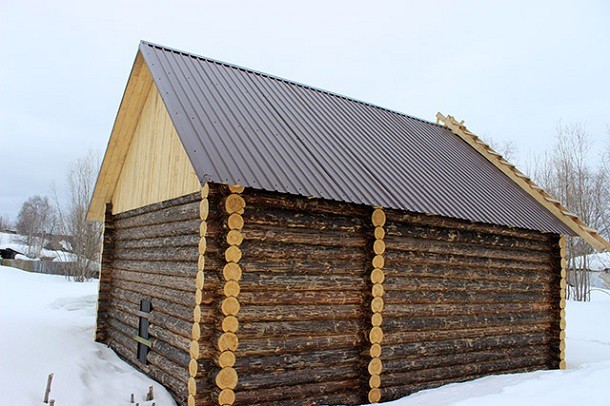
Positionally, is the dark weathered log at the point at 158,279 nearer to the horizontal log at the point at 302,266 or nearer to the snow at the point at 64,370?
the horizontal log at the point at 302,266

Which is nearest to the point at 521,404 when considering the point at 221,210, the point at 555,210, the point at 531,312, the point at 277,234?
the point at 277,234

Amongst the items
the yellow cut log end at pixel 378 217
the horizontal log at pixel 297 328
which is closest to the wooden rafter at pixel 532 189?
the yellow cut log end at pixel 378 217

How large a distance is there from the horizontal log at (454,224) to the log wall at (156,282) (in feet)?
11.2

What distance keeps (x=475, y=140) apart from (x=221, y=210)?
9578 millimetres

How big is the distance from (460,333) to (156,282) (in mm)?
5687

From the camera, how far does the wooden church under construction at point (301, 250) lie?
688 cm

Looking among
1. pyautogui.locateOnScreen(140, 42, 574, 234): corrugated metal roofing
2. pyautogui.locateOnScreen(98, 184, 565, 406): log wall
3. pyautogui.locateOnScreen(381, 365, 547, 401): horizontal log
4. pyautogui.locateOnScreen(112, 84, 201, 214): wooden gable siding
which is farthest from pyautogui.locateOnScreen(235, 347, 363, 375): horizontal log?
pyautogui.locateOnScreen(112, 84, 201, 214): wooden gable siding

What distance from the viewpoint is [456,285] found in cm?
948

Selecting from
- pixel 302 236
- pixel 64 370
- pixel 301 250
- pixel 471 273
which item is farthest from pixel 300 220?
pixel 64 370

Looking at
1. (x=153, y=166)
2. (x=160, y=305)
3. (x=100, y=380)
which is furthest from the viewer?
(x=153, y=166)

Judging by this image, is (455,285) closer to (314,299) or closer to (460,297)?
(460,297)

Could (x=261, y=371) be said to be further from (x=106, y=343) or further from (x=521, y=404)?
(x=106, y=343)

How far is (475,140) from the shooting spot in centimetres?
1414

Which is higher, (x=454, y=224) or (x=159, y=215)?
(x=454, y=224)
